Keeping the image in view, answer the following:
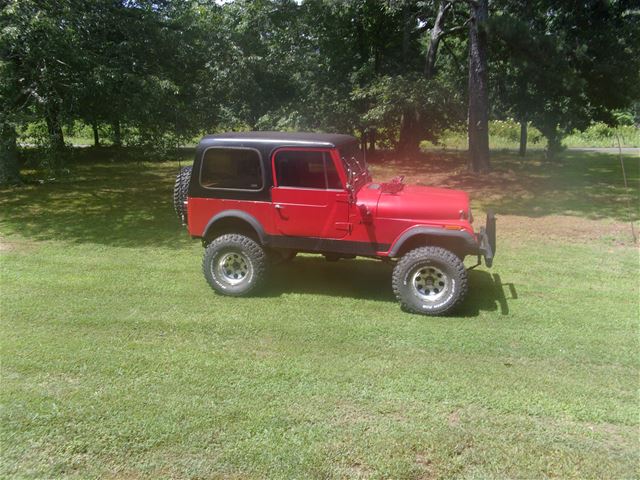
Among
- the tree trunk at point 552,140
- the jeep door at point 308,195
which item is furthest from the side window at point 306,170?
the tree trunk at point 552,140

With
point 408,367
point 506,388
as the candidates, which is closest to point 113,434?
point 408,367

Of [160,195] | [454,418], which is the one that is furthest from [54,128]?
[454,418]

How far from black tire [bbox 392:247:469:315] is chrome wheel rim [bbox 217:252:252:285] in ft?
5.57

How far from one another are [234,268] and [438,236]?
7.54 feet

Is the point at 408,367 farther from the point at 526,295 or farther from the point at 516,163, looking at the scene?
the point at 516,163

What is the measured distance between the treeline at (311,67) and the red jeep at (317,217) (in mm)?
5329

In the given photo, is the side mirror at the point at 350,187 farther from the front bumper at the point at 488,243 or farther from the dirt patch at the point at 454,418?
the dirt patch at the point at 454,418

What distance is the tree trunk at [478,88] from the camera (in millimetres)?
14484

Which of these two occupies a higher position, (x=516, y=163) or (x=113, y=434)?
(x=516, y=163)

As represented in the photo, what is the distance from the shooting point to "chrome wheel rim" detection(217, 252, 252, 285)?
5.92 m

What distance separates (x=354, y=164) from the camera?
589cm

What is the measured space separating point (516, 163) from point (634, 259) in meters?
13.2

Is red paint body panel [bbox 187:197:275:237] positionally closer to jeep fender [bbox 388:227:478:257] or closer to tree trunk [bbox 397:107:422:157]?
jeep fender [bbox 388:227:478:257]

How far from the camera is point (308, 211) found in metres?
5.66
